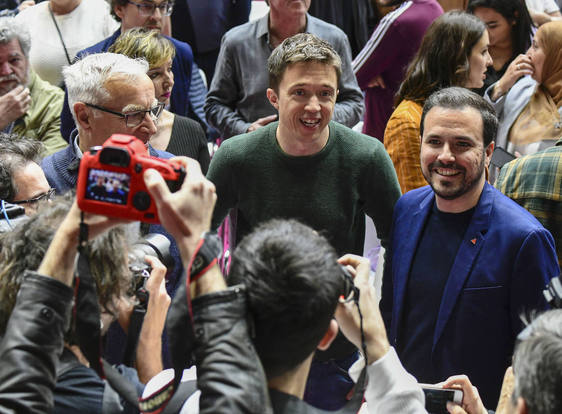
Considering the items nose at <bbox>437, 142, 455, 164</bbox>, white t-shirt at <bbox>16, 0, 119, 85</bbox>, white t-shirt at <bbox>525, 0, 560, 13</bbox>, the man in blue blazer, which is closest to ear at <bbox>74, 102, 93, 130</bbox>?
the man in blue blazer

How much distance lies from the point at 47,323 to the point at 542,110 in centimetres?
330

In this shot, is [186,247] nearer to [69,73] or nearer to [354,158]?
[354,158]

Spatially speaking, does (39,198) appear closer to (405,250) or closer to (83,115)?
(83,115)

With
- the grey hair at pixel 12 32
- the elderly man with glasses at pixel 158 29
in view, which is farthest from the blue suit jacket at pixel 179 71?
the grey hair at pixel 12 32

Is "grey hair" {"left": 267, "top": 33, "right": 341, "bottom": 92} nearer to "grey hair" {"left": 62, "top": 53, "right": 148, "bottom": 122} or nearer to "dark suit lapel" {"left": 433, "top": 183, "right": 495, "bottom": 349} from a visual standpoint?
"grey hair" {"left": 62, "top": 53, "right": 148, "bottom": 122}

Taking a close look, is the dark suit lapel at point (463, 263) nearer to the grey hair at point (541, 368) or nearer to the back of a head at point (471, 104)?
the back of a head at point (471, 104)

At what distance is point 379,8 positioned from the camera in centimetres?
514

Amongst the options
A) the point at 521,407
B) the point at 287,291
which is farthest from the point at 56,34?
the point at 521,407

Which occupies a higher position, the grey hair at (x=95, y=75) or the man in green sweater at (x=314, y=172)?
the grey hair at (x=95, y=75)

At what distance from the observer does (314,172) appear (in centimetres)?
302

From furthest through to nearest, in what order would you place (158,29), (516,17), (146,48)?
(516,17) → (158,29) → (146,48)

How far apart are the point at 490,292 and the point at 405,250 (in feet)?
1.22

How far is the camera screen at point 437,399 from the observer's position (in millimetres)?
2197

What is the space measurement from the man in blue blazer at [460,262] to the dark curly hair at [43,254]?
3.92 feet
